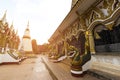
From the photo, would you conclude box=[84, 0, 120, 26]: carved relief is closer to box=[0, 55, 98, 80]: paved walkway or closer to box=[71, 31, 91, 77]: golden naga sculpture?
box=[71, 31, 91, 77]: golden naga sculpture

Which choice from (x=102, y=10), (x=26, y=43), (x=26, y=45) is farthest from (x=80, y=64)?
(x=26, y=43)

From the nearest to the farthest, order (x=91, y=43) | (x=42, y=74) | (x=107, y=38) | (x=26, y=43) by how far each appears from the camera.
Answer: (x=107, y=38) → (x=91, y=43) → (x=42, y=74) → (x=26, y=43)

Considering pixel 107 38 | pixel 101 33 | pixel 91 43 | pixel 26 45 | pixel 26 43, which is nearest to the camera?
pixel 107 38

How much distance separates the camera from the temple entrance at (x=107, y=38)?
11.4 feet

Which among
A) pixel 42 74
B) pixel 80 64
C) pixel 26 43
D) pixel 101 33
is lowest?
pixel 42 74

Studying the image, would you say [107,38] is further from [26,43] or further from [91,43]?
[26,43]

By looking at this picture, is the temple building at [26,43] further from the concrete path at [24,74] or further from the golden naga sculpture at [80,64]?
the golden naga sculpture at [80,64]

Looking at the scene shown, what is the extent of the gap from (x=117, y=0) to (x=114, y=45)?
1545 mm

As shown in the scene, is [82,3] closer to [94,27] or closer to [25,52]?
[94,27]

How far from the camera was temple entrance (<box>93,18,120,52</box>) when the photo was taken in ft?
11.4

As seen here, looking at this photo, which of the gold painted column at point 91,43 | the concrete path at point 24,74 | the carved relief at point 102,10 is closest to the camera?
the carved relief at point 102,10

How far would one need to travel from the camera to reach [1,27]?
39.8 ft

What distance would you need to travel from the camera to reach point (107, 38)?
3945 mm

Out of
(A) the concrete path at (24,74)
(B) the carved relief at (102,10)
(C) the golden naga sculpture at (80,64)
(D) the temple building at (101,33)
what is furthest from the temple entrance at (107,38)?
(A) the concrete path at (24,74)
